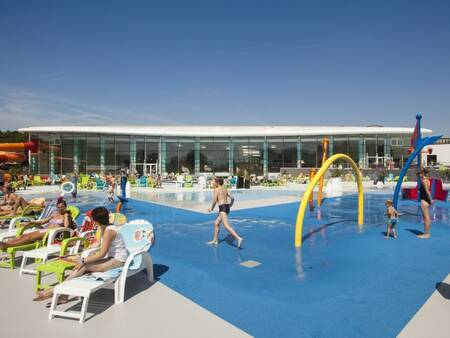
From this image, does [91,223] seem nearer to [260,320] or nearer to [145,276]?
[145,276]

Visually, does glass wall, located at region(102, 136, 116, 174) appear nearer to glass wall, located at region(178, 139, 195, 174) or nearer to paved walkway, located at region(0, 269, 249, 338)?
glass wall, located at region(178, 139, 195, 174)

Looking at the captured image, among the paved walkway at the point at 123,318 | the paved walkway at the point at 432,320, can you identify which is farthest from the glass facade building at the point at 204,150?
the paved walkway at the point at 432,320

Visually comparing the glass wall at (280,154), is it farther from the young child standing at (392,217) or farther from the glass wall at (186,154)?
the young child standing at (392,217)

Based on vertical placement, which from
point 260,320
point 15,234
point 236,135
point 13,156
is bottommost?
point 260,320

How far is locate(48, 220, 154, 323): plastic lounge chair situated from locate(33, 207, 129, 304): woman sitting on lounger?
133 mm

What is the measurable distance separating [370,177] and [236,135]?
52.6 ft

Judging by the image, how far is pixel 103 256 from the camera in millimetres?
4402

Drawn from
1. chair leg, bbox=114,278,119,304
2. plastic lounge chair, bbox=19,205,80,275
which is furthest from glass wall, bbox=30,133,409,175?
chair leg, bbox=114,278,119,304

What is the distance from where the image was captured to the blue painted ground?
3.91 meters

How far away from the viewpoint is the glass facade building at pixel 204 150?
1540 inches

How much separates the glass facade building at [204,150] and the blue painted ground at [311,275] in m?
31.8

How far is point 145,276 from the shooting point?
549 centimetres

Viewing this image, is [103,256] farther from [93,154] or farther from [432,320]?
[93,154]

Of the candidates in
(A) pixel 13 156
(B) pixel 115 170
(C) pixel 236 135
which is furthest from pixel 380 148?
(A) pixel 13 156
